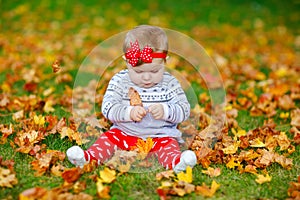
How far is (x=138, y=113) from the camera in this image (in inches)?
124

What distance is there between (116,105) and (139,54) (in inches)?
17.4

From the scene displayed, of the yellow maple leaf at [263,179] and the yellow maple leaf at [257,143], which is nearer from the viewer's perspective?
the yellow maple leaf at [263,179]

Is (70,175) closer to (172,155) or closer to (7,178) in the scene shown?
(7,178)

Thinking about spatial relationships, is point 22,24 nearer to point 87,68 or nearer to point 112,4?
point 112,4

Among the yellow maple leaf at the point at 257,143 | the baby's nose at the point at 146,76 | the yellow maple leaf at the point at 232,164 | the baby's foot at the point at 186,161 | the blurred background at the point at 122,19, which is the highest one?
the blurred background at the point at 122,19

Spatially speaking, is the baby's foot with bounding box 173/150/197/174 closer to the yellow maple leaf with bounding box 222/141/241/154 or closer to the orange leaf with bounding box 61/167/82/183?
the yellow maple leaf with bounding box 222/141/241/154

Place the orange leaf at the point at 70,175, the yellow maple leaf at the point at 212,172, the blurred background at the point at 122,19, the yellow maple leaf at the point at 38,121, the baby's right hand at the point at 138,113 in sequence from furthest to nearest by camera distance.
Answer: the blurred background at the point at 122,19, the yellow maple leaf at the point at 38,121, the baby's right hand at the point at 138,113, the yellow maple leaf at the point at 212,172, the orange leaf at the point at 70,175

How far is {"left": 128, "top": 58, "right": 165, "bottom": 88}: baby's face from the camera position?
10.4 ft

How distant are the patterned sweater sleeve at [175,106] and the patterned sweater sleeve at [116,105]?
0.30m

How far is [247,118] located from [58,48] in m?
3.59

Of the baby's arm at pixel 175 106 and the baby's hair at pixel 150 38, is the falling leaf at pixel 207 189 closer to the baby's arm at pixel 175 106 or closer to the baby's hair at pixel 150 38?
the baby's arm at pixel 175 106

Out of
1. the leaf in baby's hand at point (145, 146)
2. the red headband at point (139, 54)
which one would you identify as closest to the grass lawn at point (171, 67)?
the leaf in baby's hand at point (145, 146)

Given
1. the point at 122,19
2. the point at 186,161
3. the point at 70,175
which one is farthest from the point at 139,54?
the point at 122,19

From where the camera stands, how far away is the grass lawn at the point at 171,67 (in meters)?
2.96
